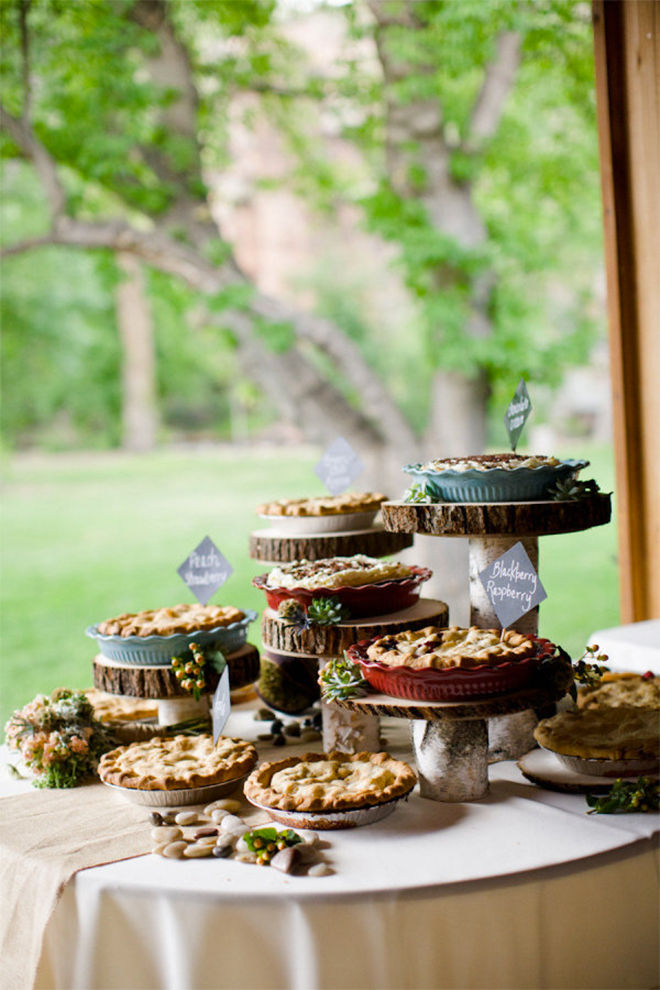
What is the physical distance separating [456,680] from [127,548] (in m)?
10.9

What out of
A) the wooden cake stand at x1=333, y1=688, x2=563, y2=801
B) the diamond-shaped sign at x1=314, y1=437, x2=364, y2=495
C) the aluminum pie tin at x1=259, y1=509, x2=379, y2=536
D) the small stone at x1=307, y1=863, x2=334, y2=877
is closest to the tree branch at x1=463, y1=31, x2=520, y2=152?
the diamond-shaped sign at x1=314, y1=437, x2=364, y2=495

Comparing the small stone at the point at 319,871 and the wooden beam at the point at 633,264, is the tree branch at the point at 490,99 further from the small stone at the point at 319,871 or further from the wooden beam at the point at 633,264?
the small stone at the point at 319,871

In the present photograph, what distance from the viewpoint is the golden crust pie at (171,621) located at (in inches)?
85.5

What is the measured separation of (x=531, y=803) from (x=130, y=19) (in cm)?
597

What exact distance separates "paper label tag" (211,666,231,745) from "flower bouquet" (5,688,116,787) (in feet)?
0.99

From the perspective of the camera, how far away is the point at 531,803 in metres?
1.81

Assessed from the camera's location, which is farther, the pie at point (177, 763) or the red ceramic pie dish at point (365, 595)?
the red ceramic pie dish at point (365, 595)

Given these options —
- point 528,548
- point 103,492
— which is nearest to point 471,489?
A: point 528,548

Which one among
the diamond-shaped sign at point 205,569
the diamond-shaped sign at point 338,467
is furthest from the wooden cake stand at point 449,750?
the diamond-shaped sign at point 338,467

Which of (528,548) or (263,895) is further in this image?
(528,548)

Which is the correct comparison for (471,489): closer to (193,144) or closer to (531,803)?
(531,803)

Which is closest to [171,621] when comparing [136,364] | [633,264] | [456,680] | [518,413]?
[456,680]

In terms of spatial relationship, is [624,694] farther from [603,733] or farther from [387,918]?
[387,918]

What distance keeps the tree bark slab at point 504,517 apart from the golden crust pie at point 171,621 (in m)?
0.56
